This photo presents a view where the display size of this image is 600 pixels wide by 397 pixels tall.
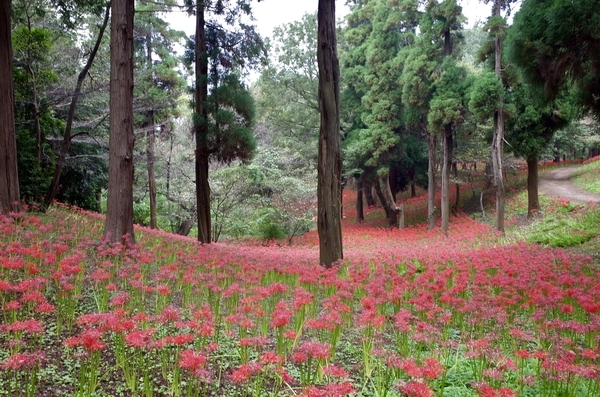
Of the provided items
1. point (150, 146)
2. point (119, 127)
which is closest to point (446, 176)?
point (150, 146)

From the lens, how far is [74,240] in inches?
239

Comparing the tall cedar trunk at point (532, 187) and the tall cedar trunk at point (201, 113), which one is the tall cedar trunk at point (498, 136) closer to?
the tall cedar trunk at point (532, 187)

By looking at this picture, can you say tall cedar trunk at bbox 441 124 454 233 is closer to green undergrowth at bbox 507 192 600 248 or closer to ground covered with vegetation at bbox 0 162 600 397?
green undergrowth at bbox 507 192 600 248

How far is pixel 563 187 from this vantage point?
925 inches

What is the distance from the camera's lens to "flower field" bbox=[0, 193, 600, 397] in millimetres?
2428

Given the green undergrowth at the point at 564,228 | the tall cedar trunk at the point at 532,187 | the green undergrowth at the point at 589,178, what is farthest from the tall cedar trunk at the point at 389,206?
the green undergrowth at the point at 589,178

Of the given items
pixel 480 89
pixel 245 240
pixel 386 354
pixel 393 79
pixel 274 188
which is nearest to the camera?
pixel 386 354

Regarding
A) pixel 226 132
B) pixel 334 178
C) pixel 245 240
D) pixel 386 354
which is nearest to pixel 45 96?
pixel 226 132

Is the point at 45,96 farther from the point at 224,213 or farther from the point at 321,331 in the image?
the point at 321,331

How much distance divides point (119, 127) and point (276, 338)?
4519 millimetres

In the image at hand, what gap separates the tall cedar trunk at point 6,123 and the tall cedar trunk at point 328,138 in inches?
226

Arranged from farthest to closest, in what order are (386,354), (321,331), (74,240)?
(74,240) < (321,331) < (386,354)

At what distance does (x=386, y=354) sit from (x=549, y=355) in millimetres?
1130

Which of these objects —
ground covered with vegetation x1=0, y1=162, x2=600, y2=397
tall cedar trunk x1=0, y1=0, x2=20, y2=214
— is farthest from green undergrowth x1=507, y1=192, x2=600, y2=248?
tall cedar trunk x1=0, y1=0, x2=20, y2=214
